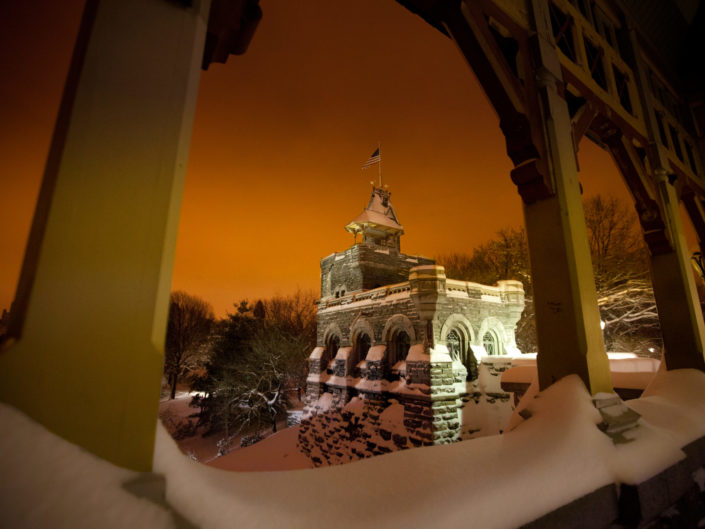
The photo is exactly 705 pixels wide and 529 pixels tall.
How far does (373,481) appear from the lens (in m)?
1.27


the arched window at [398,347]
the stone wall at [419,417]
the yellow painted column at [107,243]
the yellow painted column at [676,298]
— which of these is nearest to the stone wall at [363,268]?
Answer: the arched window at [398,347]

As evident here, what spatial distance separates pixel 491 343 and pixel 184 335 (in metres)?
25.1

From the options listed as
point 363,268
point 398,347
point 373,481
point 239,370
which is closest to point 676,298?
point 373,481

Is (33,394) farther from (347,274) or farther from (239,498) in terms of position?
(347,274)

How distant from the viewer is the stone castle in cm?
1147

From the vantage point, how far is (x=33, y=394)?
0.70 meters

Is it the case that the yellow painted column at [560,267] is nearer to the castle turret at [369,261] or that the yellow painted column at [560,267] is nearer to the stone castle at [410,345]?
the stone castle at [410,345]

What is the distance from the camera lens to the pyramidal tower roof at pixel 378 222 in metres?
21.9

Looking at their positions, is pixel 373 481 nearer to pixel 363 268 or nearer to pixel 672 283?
pixel 672 283

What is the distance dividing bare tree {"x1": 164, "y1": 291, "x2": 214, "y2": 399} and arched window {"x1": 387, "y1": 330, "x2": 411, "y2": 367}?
19548 mm

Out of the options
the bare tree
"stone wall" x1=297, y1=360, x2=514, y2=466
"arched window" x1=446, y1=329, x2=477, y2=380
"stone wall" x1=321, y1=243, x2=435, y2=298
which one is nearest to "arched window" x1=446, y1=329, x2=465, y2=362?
"arched window" x1=446, y1=329, x2=477, y2=380

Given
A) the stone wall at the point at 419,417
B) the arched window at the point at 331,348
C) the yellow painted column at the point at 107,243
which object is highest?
the yellow painted column at the point at 107,243

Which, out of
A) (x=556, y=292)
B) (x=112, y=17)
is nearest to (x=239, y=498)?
(x=112, y=17)

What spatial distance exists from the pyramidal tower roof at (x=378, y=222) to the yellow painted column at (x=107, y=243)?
2071 centimetres
